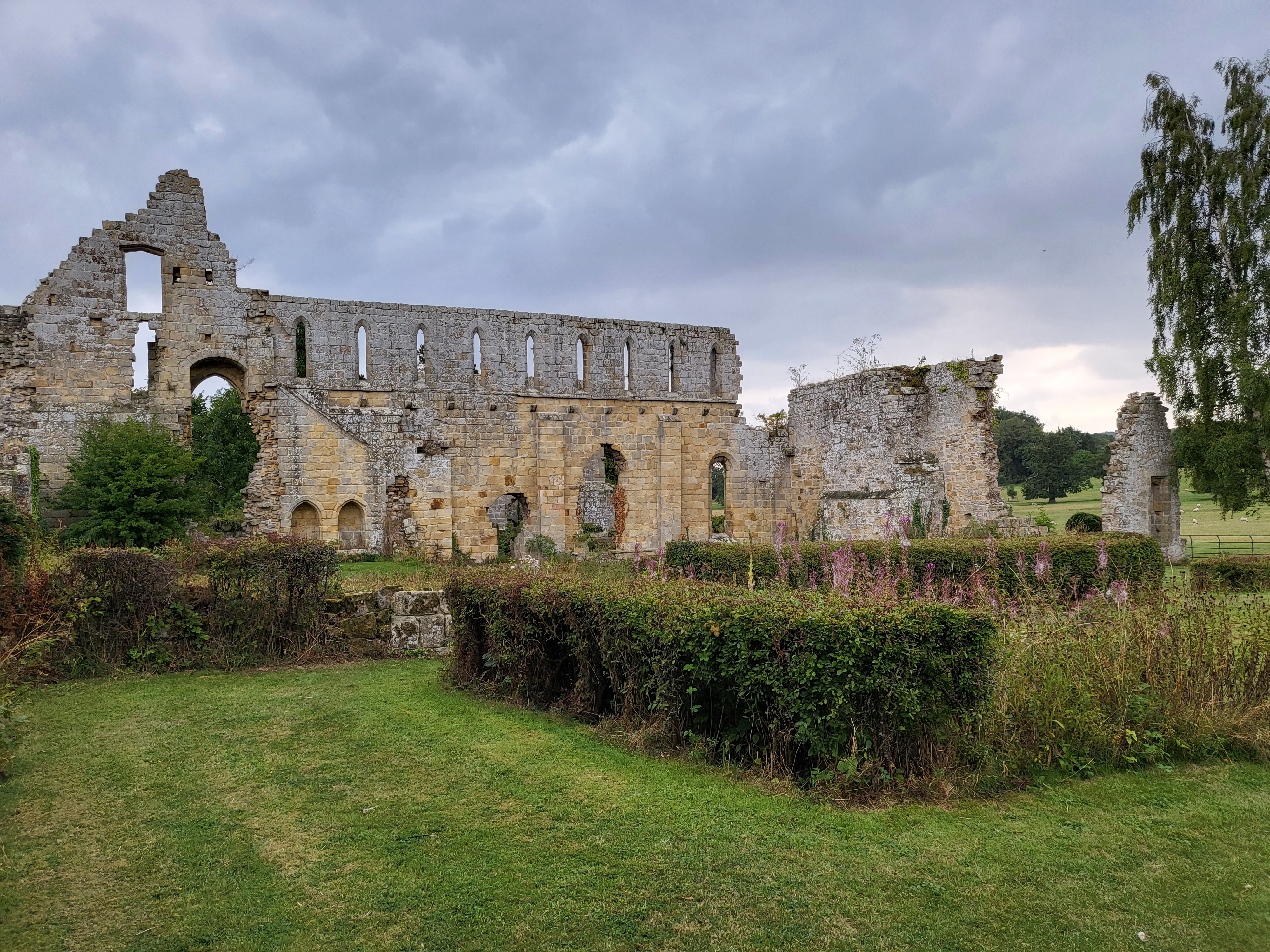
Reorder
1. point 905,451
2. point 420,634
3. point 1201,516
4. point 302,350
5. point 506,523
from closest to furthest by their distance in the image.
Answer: point 420,634 → point 905,451 → point 506,523 → point 302,350 → point 1201,516

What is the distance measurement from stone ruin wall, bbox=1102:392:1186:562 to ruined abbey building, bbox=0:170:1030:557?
558cm

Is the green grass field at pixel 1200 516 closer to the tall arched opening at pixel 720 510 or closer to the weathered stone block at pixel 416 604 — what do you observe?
the tall arched opening at pixel 720 510

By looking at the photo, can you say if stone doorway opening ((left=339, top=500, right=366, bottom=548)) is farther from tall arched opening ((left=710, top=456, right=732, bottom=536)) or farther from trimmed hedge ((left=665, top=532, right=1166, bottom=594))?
trimmed hedge ((left=665, top=532, right=1166, bottom=594))

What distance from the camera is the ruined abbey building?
63.3 ft

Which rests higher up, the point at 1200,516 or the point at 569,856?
the point at 1200,516

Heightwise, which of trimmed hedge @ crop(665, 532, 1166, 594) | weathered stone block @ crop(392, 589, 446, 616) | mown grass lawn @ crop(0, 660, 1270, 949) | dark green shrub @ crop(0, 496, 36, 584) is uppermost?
dark green shrub @ crop(0, 496, 36, 584)

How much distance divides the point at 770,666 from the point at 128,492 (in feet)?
53.9

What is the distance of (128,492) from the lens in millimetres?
16797

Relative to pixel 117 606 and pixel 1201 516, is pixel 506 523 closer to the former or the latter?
pixel 117 606

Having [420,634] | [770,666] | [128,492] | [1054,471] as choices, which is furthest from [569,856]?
[1054,471]

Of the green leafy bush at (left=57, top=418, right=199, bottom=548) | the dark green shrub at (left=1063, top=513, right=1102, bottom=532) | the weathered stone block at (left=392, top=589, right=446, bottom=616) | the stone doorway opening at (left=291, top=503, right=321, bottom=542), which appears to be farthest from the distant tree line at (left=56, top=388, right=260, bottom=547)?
the dark green shrub at (left=1063, top=513, right=1102, bottom=532)

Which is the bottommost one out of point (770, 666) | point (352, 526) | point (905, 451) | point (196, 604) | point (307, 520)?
point (770, 666)

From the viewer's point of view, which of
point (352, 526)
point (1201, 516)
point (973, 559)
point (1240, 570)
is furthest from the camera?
point (1201, 516)

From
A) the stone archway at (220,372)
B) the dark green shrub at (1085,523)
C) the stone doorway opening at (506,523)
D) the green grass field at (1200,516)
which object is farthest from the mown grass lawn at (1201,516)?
the stone archway at (220,372)
